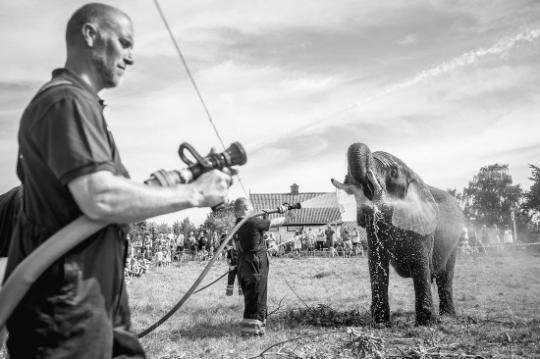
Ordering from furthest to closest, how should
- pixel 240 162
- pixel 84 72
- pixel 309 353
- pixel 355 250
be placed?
pixel 355 250, pixel 309 353, pixel 240 162, pixel 84 72

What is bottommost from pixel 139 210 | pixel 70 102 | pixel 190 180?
pixel 139 210

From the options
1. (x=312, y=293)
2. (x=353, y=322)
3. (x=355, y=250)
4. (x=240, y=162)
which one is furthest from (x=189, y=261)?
(x=240, y=162)

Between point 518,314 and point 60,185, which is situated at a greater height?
point 60,185

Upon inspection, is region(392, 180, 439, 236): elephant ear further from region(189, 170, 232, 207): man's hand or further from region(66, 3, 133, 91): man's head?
A: region(66, 3, 133, 91): man's head

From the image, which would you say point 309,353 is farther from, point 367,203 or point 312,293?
point 312,293

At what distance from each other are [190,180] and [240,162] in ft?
0.88

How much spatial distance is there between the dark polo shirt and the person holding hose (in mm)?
5483

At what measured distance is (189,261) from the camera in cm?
2877

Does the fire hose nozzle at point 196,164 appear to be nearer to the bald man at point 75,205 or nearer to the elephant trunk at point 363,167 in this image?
the bald man at point 75,205

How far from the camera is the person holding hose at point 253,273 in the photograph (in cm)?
743

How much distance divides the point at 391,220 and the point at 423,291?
1184mm

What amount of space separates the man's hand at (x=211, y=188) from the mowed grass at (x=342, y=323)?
360 cm

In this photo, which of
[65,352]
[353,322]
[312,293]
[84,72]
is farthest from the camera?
[312,293]

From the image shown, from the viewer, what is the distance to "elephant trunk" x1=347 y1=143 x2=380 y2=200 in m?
8.02
